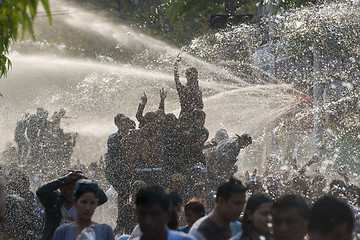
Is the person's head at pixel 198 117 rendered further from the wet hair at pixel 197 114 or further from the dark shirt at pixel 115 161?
the dark shirt at pixel 115 161

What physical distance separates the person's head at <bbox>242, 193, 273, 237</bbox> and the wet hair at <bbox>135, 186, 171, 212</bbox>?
62 cm

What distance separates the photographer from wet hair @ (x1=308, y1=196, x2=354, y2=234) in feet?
11.7

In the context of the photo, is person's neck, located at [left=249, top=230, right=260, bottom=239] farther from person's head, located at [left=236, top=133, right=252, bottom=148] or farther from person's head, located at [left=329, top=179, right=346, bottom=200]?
person's head, located at [left=236, top=133, right=252, bottom=148]

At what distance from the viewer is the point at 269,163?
1472 cm

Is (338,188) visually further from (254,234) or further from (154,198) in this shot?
(154,198)

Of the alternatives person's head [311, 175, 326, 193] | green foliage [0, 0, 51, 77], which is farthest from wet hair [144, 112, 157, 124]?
green foliage [0, 0, 51, 77]

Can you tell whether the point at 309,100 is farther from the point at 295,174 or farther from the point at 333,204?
the point at 333,204

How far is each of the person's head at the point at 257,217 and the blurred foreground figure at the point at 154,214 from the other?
0.51 meters

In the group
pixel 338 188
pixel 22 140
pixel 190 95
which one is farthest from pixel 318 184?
pixel 22 140

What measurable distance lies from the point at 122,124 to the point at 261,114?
13.8 metres

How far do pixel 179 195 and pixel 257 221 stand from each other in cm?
395

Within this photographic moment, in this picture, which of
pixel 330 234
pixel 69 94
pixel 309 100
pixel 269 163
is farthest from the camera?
pixel 69 94

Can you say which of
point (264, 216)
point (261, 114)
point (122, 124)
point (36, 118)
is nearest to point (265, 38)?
point (261, 114)

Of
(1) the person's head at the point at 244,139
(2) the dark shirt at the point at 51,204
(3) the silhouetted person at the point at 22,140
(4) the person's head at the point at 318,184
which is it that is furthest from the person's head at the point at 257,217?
(3) the silhouetted person at the point at 22,140
